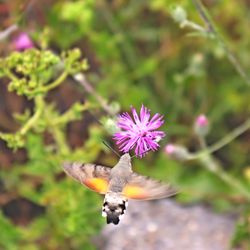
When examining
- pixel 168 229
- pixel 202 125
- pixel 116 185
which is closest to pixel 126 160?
pixel 116 185

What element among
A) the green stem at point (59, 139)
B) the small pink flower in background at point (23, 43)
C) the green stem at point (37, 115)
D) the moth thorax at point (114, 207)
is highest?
the small pink flower in background at point (23, 43)

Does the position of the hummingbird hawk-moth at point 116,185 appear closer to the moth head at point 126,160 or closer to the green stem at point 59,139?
the moth head at point 126,160

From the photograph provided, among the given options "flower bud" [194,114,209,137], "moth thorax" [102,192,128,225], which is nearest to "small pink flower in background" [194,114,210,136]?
"flower bud" [194,114,209,137]

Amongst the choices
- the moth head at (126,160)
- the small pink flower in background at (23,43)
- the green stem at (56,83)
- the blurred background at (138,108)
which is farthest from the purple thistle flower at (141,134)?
the small pink flower in background at (23,43)

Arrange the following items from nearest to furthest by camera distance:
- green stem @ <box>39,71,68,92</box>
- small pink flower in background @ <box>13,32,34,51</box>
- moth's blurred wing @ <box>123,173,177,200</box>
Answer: moth's blurred wing @ <box>123,173,177,200</box>
green stem @ <box>39,71,68,92</box>
small pink flower in background @ <box>13,32,34,51</box>

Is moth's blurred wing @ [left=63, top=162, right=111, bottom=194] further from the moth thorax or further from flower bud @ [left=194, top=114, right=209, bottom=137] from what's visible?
flower bud @ [left=194, top=114, right=209, bottom=137]

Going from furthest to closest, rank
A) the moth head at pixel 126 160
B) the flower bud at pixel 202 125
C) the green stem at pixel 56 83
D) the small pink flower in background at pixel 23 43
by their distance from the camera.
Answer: the small pink flower in background at pixel 23 43
the flower bud at pixel 202 125
the green stem at pixel 56 83
the moth head at pixel 126 160
